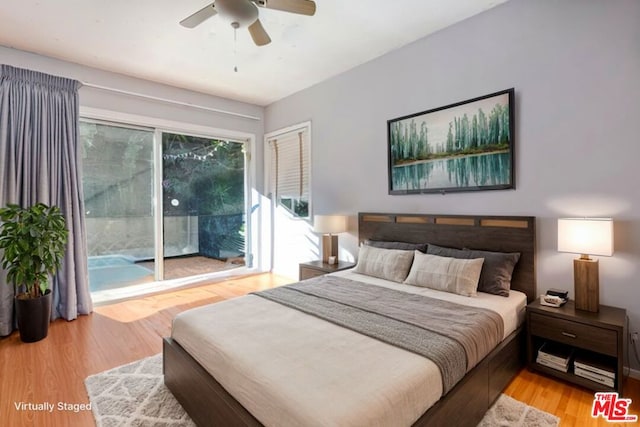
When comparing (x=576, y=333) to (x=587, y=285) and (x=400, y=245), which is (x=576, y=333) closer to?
(x=587, y=285)

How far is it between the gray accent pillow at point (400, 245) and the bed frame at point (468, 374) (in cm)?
7

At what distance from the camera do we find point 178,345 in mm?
2016

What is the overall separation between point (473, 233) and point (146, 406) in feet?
9.21

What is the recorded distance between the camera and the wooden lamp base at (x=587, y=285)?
2.14 meters

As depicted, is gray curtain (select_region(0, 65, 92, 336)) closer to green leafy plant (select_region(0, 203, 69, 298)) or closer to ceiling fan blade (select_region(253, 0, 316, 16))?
green leafy plant (select_region(0, 203, 69, 298))

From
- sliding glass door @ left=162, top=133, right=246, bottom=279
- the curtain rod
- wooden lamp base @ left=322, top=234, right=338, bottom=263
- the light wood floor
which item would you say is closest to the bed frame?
the light wood floor

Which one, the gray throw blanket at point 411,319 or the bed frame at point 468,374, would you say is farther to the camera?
the gray throw blanket at point 411,319

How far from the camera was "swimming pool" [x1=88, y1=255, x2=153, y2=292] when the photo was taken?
3932 millimetres

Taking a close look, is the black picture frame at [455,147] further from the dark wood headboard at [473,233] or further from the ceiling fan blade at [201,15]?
the ceiling fan blade at [201,15]

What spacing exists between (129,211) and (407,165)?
11.6 feet

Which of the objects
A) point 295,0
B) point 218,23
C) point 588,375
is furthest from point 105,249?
point 588,375

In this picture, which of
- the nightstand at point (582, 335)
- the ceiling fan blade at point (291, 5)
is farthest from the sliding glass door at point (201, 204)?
the nightstand at point (582, 335)

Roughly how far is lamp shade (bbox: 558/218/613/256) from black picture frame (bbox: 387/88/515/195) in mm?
578

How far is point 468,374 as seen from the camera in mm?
1680
